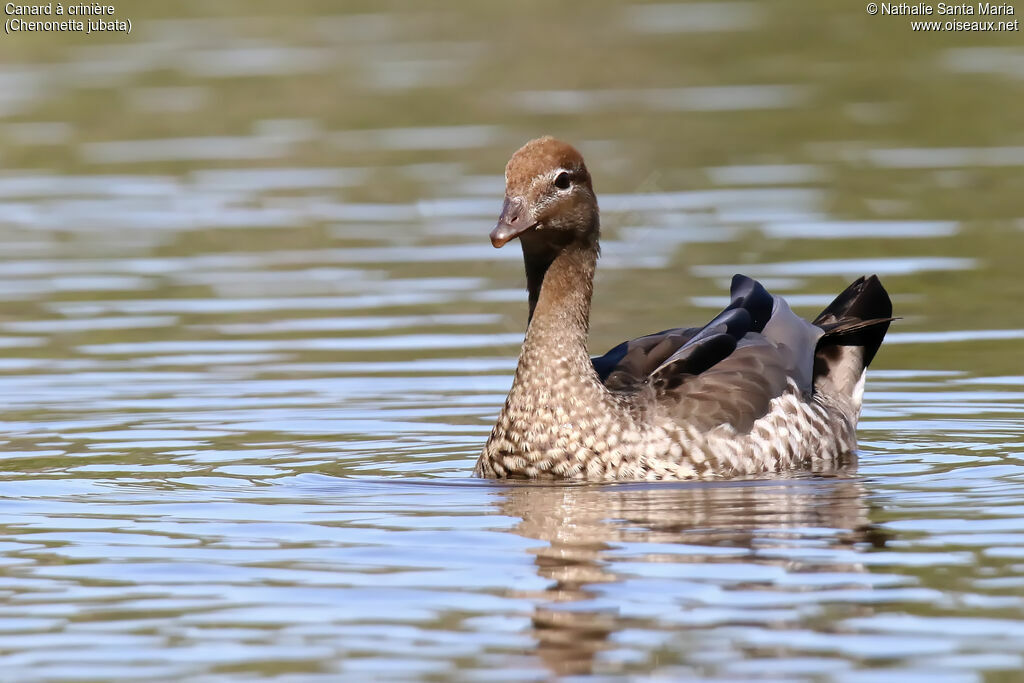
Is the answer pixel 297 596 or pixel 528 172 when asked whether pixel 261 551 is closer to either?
pixel 297 596

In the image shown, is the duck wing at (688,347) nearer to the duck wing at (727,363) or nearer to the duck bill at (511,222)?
the duck wing at (727,363)

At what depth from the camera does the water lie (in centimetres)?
862

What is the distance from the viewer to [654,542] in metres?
9.91

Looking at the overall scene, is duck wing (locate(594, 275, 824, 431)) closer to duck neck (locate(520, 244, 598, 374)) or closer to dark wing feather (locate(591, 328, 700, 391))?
dark wing feather (locate(591, 328, 700, 391))

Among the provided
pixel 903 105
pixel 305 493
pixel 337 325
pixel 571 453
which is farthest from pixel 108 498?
pixel 903 105

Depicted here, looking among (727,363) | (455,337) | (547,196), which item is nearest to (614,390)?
(727,363)

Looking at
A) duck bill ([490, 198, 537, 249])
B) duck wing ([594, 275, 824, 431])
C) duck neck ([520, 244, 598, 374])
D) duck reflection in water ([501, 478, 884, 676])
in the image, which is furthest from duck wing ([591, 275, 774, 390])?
duck bill ([490, 198, 537, 249])

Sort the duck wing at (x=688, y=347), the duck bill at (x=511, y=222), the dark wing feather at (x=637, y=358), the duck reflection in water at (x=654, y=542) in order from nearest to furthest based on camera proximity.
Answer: the duck reflection in water at (x=654, y=542) → the duck bill at (x=511, y=222) → the duck wing at (x=688, y=347) → the dark wing feather at (x=637, y=358)

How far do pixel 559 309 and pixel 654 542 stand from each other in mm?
2358

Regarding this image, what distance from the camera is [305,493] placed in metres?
11.5

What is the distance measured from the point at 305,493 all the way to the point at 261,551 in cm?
152

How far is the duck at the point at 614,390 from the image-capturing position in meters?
11.5

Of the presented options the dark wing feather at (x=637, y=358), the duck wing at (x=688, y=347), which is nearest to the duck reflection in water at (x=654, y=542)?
the duck wing at (x=688, y=347)

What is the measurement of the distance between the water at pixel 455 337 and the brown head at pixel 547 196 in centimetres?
143
